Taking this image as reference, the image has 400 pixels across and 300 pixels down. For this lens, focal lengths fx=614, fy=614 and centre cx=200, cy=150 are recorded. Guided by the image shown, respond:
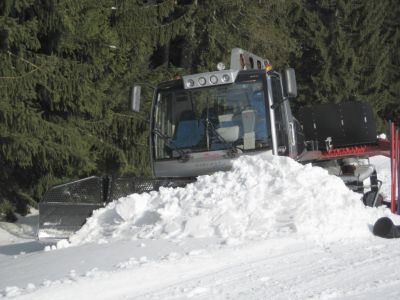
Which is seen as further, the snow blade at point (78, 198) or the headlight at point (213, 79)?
the headlight at point (213, 79)

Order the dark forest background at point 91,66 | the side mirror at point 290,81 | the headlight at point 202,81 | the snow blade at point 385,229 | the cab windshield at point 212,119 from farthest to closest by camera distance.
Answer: the dark forest background at point 91,66 → the headlight at point 202,81 → the cab windshield at point 212,119 → the side mirror at point 290,81 → the snow blade at point 385,229

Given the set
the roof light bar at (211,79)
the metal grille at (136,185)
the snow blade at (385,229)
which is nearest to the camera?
the snow blade at (385,229)

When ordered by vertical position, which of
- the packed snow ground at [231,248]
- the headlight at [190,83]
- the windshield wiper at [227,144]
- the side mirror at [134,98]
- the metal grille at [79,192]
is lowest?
the packed snow ground at [231,248]

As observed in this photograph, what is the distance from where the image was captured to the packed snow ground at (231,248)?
5492 millimetres

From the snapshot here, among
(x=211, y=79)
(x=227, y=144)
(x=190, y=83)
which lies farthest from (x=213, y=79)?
(x=227, y=144)

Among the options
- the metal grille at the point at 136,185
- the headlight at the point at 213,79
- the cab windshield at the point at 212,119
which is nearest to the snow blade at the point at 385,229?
the cab windshield at the point at 212,119

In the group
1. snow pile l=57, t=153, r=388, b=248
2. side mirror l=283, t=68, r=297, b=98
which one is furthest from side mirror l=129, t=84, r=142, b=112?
side mirror l=283, t=68, r=297, b=98

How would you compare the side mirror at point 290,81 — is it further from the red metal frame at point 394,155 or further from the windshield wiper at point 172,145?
the red metal frame at point 394,155

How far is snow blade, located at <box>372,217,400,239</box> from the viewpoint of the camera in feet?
24.5

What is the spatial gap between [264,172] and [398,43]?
30776 mm

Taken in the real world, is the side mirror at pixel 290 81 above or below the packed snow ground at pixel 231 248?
above

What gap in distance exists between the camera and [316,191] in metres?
7.77

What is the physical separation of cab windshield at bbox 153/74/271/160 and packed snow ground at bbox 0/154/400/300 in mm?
497

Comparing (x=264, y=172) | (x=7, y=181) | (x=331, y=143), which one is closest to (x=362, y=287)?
(x=264, y=172)
